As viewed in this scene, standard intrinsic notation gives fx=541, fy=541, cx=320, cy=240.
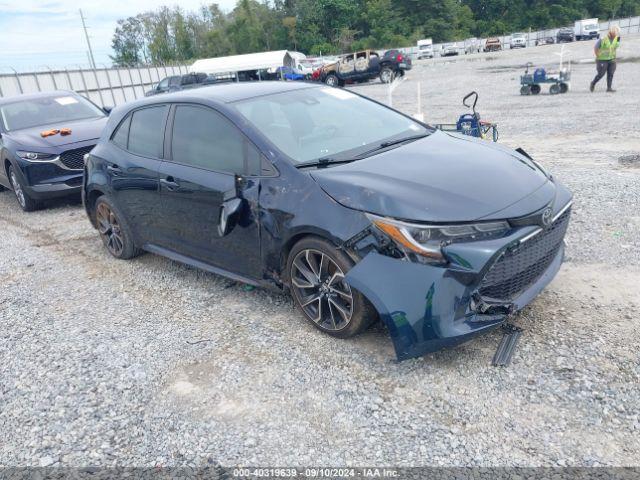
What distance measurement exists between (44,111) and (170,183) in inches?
226

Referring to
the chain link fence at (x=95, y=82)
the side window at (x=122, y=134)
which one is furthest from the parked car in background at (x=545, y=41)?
the side window at (x=122, y=134)

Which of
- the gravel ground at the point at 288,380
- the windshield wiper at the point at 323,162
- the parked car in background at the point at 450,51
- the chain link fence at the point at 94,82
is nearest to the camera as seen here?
the gravel ground at the point at 288,380

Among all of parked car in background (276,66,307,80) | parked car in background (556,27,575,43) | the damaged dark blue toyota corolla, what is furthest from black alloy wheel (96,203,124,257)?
parked car in background (556,27,575,43)

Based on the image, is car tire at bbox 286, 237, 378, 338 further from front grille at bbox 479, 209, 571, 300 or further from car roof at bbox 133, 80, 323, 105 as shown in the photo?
car roof at bbox 133, 80, 323, 105

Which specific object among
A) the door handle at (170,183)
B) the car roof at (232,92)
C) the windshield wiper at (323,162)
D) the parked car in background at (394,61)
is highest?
the car roof at (232,92)

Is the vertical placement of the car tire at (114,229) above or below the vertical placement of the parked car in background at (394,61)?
above

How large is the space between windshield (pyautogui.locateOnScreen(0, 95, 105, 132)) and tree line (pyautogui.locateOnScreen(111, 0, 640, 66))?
237ft

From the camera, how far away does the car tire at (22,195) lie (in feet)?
26.2

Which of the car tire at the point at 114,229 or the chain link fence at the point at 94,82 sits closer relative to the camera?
the car tire at the point at 114,229

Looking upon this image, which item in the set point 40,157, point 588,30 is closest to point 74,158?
point 40,157

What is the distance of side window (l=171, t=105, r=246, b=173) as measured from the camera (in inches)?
157

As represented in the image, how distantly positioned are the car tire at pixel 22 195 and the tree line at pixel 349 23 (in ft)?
242

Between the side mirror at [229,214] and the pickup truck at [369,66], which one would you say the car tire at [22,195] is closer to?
the side mirror at [229,214]

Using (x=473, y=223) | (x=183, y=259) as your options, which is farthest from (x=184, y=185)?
(x=473, y=223)
